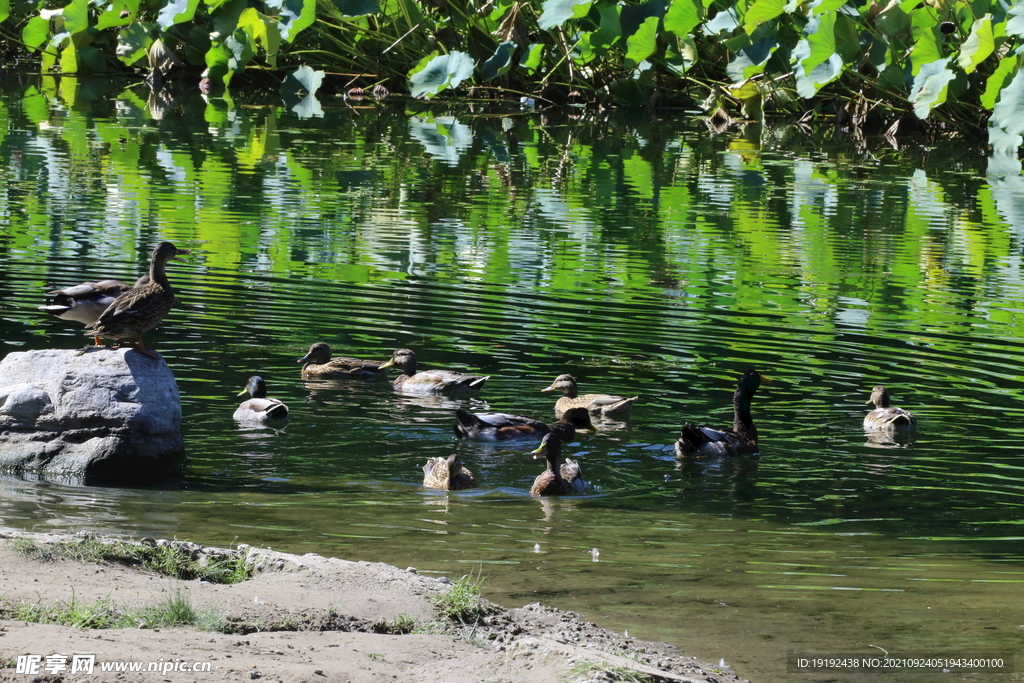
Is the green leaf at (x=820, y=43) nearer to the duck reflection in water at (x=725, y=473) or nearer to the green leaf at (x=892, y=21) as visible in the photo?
the green leaf at (x=892, y=21)

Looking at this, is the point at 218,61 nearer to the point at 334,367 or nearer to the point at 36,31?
the point at 36,31

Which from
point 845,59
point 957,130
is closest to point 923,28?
point 845,59

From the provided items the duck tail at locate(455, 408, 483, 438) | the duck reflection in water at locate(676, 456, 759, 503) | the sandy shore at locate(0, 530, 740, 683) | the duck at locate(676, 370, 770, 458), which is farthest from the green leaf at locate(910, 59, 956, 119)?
the sandy shore at locate(0, 530, 740, 683)

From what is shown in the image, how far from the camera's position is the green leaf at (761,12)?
28828mm

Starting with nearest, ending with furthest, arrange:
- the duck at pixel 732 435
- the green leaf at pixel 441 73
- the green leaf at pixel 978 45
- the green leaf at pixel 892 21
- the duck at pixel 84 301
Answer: the duck at pixel 84 301
the duck at pixel 732 435
the green leaf at pixel 978 45
the green leaf at pixel 892 21
the green leaf at pixel 441 73

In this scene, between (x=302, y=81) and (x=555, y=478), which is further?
(x=302, y=81)

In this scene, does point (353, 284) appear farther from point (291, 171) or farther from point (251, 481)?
point (291, 171)

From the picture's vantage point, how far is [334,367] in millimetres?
11789

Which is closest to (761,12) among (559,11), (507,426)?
(559,11)

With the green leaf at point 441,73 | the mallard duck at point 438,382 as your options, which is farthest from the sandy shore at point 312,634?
the green leaf at point 441,73

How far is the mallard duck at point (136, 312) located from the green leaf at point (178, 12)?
2740 centimetres

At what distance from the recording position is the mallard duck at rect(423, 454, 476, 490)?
8.63m

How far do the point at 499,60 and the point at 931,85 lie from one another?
11.7 metres

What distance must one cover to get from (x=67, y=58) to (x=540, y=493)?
37864mm
